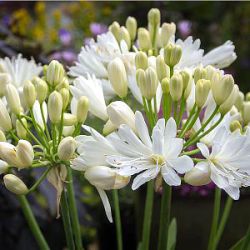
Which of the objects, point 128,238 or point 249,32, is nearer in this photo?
point 128,238

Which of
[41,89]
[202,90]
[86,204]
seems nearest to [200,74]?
[202,90]

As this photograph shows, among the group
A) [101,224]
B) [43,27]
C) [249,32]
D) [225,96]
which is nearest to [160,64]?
[225,96]

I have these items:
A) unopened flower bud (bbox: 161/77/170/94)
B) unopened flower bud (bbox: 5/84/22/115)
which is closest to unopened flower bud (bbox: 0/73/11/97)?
unopened flower bud (bbox: 5/84/22/115)

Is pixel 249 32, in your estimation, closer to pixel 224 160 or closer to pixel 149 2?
pixel 149 2

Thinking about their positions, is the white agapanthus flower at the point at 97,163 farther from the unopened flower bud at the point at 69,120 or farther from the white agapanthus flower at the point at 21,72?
the white agapanthus flower at the point at 21,72

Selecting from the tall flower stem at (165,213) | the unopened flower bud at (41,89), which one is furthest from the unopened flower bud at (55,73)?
the tall flower stem at (165,213)

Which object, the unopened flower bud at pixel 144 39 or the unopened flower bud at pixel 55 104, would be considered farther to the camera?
the unopened flower bud at pixel 144 39
